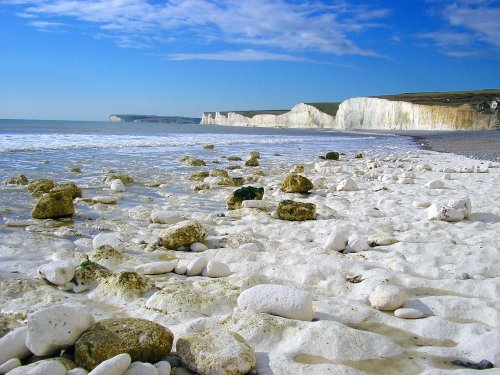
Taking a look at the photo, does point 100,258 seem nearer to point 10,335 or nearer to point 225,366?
point 10,335

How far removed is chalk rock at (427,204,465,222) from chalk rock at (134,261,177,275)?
3.61 metres

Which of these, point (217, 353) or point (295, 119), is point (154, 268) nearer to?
point (217, 353)

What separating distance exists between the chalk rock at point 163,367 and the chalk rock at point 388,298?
5.35 feet

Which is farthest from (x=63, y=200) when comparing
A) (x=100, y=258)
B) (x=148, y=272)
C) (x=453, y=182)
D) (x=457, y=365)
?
(x=453, y=182)

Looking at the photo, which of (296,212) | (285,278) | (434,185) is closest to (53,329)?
(285,278)

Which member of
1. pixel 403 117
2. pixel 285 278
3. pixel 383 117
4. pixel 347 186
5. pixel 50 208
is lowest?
pixel 285 278

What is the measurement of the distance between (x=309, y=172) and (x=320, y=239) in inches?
296

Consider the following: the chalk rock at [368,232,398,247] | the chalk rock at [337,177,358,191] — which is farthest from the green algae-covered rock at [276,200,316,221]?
the chalk rock at [337,177,358,191]

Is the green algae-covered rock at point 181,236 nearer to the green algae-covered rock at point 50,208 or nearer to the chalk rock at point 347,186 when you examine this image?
the green algae-covered rock at point 50,208

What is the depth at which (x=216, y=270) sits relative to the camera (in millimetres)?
3830

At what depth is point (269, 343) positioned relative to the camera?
264cm

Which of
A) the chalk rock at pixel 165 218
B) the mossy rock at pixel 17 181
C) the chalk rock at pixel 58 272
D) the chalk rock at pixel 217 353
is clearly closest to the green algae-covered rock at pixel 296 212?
the chalk rock at pixel 165 218

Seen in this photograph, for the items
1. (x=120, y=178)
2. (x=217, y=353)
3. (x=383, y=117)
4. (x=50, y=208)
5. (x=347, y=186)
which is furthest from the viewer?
(x=383, y=117)

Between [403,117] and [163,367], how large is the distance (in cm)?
8323
